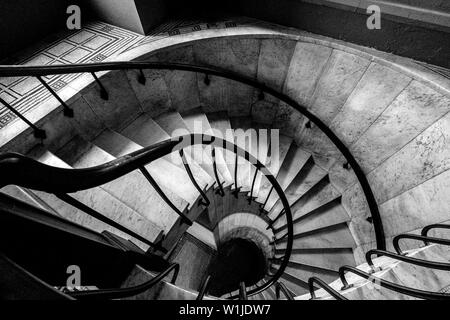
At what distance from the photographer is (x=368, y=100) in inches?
109

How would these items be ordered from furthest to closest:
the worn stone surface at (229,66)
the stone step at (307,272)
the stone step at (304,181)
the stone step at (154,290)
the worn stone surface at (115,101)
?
the stone step at (304,181) → the stone step at (307,272) → the worn stone surface at (229,66) → the worn stone surface at (115,101) → the stone step at (154,290)

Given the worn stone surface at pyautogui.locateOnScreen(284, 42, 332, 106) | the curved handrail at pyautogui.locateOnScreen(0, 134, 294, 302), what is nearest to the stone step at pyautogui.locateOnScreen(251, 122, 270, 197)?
the worn stone surface at pyautogui.locateOnScreen(284, 42, 332, 106)

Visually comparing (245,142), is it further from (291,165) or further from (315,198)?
(315,198)

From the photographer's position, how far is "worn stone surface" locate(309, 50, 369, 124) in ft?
8.81

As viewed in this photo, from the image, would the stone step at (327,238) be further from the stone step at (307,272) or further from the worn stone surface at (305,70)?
the worn stone surface at (305,70)

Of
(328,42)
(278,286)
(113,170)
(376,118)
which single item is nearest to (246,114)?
(328,42)

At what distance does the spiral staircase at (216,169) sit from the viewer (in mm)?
1262

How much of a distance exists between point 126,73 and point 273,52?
1757 millimetres

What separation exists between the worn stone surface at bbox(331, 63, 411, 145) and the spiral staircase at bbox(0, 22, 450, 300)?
0.01 meters

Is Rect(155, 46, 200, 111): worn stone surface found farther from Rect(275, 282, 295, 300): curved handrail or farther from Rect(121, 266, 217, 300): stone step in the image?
Rect(275, 282, 295, 300): curved handrail

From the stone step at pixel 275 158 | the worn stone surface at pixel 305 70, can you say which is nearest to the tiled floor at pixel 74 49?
the worn stone surface at pixel 305 70

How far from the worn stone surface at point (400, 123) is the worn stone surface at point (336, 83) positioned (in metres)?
0.48

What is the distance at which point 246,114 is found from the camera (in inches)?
147
